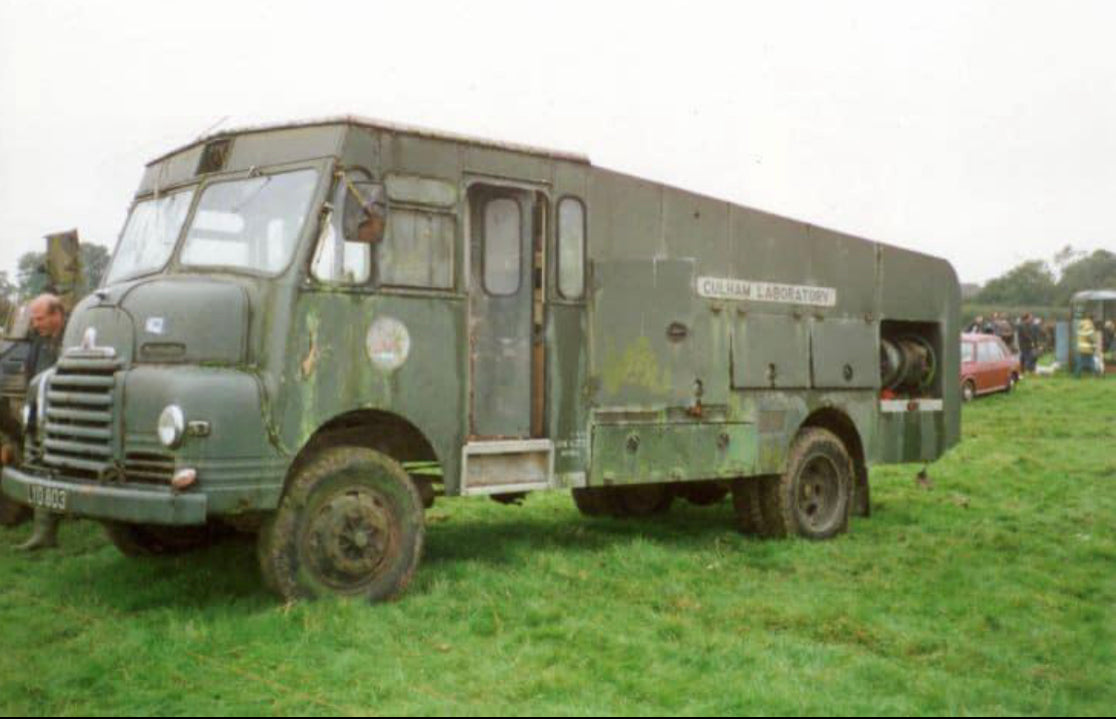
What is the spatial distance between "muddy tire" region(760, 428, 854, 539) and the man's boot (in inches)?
232

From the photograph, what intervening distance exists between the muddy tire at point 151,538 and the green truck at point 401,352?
0.07 feet

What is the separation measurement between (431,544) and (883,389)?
16.8 ft

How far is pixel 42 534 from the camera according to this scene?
9.70 m

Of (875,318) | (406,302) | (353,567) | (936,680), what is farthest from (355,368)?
(875,318)

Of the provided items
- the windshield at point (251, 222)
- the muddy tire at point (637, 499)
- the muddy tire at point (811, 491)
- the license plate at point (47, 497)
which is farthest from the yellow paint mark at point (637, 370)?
the license plate at point (47, 497)

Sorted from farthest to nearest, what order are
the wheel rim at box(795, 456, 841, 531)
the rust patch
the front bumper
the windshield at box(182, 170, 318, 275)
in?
the wheel rim at box(795, 456, 841, 531), the windshield at box(182, 170, 318, 275), the rust patch, the front bumper

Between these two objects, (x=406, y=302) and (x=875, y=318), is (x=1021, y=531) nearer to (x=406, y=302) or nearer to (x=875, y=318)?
(x=875, y=318)

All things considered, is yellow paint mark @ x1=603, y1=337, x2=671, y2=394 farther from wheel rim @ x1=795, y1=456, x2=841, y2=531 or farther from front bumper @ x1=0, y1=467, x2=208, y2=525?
front bumper @ x1=0, y1=467, x2=208, y2=525

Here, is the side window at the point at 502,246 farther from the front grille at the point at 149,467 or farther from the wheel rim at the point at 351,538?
the front grille at the point at 149,467

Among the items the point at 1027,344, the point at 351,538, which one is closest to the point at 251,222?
the point at 351,538

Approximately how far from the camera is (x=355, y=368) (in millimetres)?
7855

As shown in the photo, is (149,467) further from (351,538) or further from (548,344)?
(548,344)

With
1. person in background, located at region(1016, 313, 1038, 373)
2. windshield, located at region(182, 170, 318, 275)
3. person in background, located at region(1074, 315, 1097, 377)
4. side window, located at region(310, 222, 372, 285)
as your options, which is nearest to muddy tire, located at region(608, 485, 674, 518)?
side window, located at region(310, 222, 372, 285)

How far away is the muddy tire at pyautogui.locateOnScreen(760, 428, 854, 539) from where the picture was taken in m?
11.0
